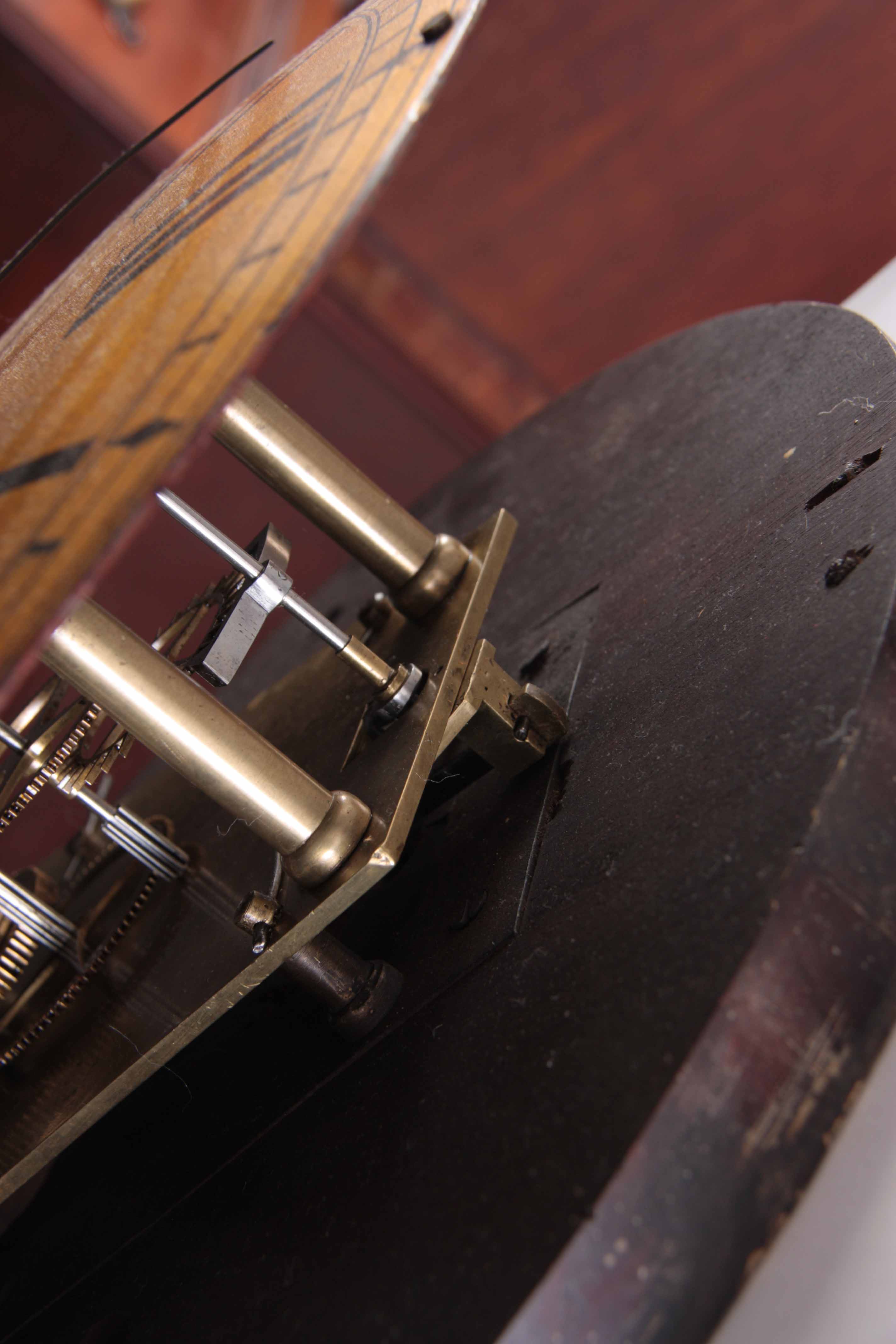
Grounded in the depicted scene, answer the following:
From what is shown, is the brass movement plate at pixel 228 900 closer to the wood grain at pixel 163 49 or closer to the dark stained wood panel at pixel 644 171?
the wood grain at pixel 163 49

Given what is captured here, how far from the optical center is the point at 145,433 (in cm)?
32

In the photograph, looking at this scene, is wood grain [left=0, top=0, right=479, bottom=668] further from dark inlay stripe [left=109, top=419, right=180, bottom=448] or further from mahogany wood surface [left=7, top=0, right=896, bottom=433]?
mahogany wood surface [left=7, top=0, right=896, bottom=433]

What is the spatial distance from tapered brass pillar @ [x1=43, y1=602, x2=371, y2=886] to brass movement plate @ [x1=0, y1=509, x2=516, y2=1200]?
2 centimetres

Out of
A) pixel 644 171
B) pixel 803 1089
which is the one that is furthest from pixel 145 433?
pixel 644 171

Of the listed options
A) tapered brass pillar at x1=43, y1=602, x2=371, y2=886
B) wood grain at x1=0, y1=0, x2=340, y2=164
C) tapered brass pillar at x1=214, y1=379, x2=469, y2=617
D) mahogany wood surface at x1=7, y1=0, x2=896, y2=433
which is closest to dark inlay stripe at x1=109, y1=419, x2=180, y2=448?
tapered brass pillar at x1=43, y1=602, x2=371, y2=886

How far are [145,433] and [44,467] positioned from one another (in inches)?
1.4

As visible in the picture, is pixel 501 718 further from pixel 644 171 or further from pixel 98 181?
pixel 644 171

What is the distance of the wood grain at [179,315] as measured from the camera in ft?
1.02

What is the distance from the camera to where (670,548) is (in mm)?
655

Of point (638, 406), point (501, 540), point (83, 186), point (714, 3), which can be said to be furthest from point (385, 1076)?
point (714, 3)

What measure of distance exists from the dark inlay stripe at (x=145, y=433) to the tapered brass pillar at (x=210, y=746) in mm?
159

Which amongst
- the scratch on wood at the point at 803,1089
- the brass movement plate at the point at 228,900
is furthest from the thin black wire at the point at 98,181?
the scratch on wood at the point at 803,1089

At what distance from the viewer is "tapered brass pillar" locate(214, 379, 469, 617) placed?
612 mm

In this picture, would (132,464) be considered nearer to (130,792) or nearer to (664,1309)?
(664,1309)
